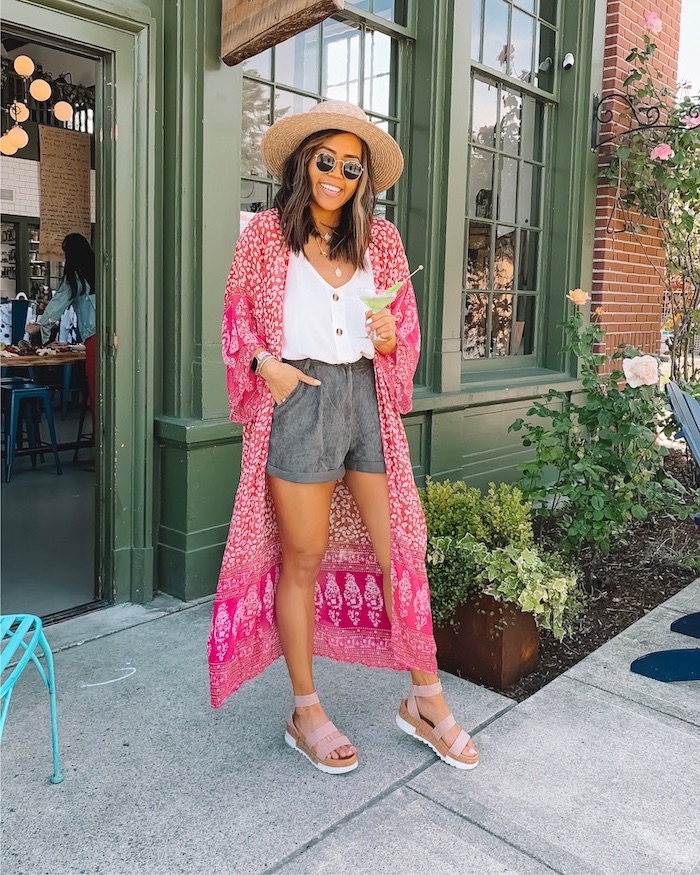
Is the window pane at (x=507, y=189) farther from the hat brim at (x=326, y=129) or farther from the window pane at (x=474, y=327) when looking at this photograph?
the hat brim at (x=326, y=129)

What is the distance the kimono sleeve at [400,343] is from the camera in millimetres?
2535

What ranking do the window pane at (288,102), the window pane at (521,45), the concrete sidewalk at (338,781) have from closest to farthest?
1. the concrete sidewalk at (338,781)
2. the window pane at (288,102)
3. the window pane at (521,45)

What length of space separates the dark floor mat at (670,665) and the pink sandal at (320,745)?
1359 mm

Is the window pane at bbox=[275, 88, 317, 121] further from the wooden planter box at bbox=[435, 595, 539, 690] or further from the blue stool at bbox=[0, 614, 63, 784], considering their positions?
the blue stool at bbox=[0, 614, 63, 784]

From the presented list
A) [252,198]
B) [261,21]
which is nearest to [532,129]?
[252,198]

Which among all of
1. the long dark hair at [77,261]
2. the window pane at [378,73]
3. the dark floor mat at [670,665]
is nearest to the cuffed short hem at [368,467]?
the dark floor mat at [670,665]

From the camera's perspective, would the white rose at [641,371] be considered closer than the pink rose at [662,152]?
Yes

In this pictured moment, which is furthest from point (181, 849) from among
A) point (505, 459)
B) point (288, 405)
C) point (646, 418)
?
point (505, 459)

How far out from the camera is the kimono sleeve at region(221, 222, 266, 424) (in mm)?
2396

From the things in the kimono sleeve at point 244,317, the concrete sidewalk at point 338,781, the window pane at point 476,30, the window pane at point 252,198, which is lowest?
the concrete sidewalk at point 338,781

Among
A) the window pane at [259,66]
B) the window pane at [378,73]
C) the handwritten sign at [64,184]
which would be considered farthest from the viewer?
the handwritten sign at [64,184]

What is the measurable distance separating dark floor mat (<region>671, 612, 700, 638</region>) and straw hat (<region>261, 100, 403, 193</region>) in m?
2.29

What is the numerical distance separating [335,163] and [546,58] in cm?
439

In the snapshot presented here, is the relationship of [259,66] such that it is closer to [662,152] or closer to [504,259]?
[504,259]
